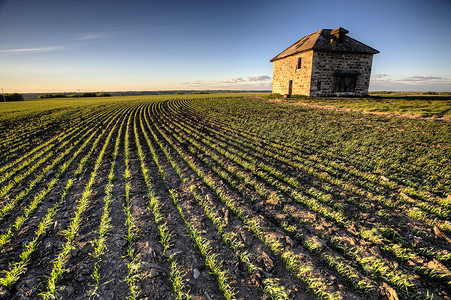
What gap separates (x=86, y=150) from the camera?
9336mm

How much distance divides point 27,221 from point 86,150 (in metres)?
5.79

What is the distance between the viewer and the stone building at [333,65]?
26156mm

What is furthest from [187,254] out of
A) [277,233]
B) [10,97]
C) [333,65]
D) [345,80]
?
[10,97]

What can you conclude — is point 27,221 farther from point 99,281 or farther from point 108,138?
point 108,138

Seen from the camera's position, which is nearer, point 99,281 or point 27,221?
point 99,281

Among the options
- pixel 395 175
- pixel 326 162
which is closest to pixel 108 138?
pixel 326 162

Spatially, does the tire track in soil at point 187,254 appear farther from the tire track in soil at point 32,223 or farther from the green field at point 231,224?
the tire track in soil at point 32,223

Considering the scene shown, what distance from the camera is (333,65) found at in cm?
2678

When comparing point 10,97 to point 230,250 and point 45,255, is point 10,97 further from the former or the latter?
point 230,250

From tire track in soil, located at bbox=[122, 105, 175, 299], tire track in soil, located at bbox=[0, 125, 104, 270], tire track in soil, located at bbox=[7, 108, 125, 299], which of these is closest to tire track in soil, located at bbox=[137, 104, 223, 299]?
tire track in soil, located at bbox=[122, 105, 175, 299]

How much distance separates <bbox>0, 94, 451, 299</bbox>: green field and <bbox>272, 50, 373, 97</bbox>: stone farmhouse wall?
20.9 m

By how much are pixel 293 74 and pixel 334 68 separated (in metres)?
5.63

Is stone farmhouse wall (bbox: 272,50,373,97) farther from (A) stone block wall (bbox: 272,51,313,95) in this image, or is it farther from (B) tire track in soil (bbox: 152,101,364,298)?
(B) tire track in soil (bbox: 152,101,364,298)

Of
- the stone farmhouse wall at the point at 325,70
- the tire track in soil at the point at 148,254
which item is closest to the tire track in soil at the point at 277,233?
the tire track in soil at the point at 148,254
